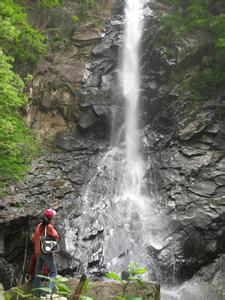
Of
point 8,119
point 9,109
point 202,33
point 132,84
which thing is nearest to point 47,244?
point 8,119

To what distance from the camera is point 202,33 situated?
18125 mm

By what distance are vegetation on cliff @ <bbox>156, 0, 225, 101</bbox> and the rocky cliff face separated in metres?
0.44

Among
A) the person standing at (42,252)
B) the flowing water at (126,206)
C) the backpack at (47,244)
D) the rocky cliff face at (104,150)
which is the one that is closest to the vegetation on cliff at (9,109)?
the rocky cliff face at (104,150)

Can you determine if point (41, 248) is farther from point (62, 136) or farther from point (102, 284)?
point (62, 136)

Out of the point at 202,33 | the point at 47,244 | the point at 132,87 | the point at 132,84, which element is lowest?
the point at 47,244

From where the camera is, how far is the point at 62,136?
17.7 m

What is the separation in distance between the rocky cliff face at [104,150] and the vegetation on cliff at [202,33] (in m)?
0.44

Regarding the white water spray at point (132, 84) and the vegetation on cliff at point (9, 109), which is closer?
the vegetation on cliff at point (9, 109)

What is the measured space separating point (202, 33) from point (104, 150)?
26.2 feet

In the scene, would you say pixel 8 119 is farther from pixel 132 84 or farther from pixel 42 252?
pixel 132 84

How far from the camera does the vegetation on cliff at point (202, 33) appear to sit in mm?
16438

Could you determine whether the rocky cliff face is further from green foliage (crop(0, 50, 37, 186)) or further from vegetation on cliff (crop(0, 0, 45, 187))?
green foliage (crop(0, 50, 37, 186))

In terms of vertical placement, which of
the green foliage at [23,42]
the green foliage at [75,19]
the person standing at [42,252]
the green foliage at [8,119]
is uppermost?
the green foliage at [75,19]

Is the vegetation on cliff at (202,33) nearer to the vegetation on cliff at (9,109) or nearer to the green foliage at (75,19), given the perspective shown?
the green foliage at (75,19)
